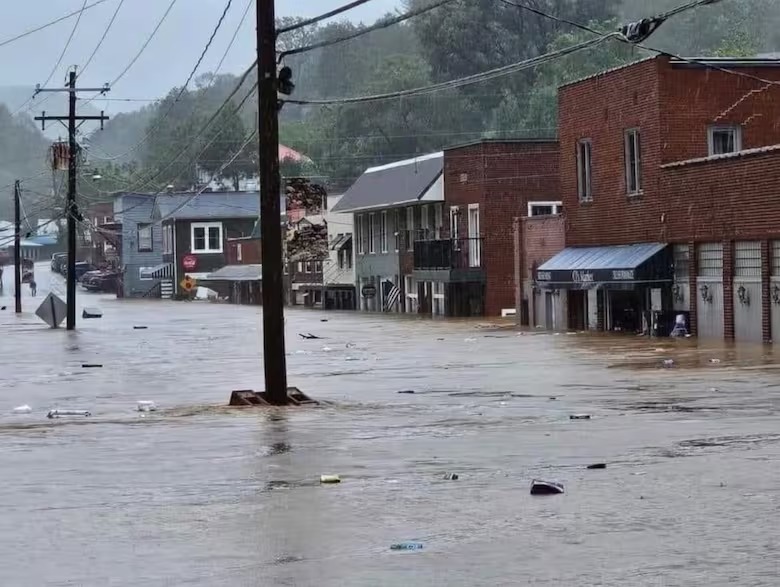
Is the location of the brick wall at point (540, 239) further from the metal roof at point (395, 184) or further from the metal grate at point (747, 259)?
the metal roof at point (395, 184)

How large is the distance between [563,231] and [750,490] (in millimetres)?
41172

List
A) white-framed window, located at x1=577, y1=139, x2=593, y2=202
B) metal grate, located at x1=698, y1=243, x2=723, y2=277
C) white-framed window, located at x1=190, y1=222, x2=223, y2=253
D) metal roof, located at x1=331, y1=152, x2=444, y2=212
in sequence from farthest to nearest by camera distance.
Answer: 1. white-framed window, located at x1=190, y1=222, x2=223, y2=253
2. metal roof, located at x1=331, y1=152, x2=444, y2=212
3. white-framed window, located at x1=577, y1=139, x2=593, y2=202
4. metal grate, located at x1=698, y1=243, x2=723, y2=277

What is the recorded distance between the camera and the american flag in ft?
267

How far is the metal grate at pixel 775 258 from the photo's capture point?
39219 millimetres

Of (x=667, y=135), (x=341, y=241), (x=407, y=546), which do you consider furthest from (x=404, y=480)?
(x=341, y=241)

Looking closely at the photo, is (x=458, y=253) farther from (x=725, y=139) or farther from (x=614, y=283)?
(x=725, y=139)

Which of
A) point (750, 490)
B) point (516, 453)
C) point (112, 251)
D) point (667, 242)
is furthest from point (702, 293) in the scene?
point (112, 251)

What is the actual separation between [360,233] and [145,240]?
2266 inches

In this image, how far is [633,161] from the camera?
157ft

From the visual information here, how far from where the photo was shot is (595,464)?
613 inches

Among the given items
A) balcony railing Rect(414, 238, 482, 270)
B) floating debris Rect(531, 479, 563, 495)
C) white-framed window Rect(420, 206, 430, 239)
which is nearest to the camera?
floating debris Rect(531, 479, 563, 495)

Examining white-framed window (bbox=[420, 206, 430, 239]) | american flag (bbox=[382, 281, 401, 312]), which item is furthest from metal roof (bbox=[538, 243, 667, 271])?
american flag (bbox=[382, 281, 401, 312])

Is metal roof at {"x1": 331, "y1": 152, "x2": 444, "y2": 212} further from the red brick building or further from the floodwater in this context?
the floodwater

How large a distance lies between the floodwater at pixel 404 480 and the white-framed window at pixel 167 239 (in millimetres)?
98826
